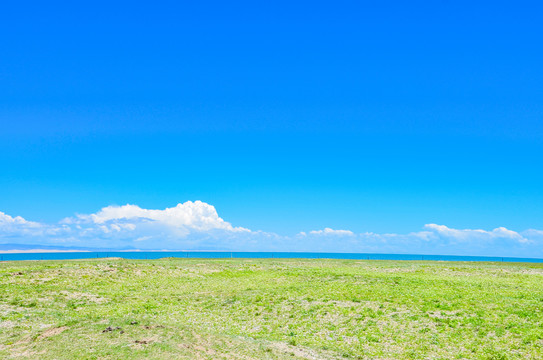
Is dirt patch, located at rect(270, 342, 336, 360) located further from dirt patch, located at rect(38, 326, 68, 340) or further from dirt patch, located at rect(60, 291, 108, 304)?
dirt patch, located at rect(60, 291, 108, 304)

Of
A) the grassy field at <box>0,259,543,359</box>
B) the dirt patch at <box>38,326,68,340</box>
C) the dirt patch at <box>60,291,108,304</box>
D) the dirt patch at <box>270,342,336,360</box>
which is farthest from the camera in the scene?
the dirt patch at <box>60,291,108,304</box>

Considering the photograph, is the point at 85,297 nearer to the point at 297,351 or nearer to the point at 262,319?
the point at 262,319

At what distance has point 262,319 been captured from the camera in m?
33.5

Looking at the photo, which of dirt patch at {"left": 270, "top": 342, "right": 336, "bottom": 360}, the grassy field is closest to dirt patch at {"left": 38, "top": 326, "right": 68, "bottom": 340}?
the grassy field

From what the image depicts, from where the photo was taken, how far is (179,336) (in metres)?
24.0

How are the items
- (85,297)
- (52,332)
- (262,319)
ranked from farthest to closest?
(85,297), (262,319), (52,332)

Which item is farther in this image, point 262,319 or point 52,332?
point 262,319

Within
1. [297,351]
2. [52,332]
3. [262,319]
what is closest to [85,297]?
[52,332]

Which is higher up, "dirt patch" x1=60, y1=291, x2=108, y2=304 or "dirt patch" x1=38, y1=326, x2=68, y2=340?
"dirt patch" x1=38, y1=326, x2=68, y2=340

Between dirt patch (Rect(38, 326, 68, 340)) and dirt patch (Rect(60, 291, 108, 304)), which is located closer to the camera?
dirt patch (Rect(38, 326, 68, 340))

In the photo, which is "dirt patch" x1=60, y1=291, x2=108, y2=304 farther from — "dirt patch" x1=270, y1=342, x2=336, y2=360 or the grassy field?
"dirt patch" x1=270, y1=342, x2=336, y2=360

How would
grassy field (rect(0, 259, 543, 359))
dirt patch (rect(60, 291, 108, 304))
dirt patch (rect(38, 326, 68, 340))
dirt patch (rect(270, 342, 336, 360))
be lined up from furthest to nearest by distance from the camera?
1. dirt patch (rect(60, 291, 108, 304))
2. dirt patch (rect(38, 326, 68, 340))
3. dirt patch (rect(270, 342, 336, 360))
4. grassy field (rect(0, 259, 543, 359))

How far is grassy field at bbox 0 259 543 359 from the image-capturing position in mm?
23219

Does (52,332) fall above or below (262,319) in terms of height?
above
